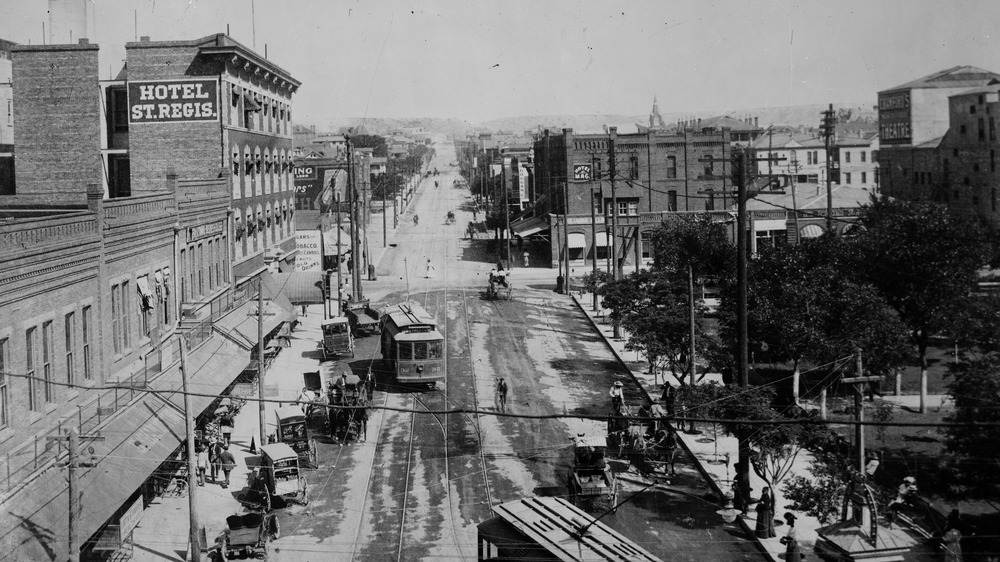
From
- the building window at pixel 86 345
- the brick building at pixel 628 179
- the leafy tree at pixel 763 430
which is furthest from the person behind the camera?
the brick building at pixel 628 179

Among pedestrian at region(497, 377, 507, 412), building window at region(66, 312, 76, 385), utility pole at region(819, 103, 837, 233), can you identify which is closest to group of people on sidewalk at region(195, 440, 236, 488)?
building window at region(66, 312, 76, 385)

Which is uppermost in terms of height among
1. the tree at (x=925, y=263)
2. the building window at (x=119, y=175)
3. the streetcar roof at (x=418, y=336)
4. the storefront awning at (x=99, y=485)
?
the building window at (x=119, y=175)

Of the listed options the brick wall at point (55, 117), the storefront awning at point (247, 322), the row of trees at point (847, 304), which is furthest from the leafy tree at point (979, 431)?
the brick wall at point (55, 117)

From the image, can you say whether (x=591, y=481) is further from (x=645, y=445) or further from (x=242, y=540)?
(x=242, y=540)

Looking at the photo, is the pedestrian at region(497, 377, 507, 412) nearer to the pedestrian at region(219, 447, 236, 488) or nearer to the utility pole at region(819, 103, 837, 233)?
the pedestrian at region(219, 447, 236, 488)

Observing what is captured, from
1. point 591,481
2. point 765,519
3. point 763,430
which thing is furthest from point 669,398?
point 765,519

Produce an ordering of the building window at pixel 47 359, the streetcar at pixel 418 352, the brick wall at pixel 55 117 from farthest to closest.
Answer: the brick wall at pixel 55 117
the streetcar at pixel 418 352
the building window at pixel 47 359

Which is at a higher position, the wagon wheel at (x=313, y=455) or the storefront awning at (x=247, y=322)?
the storefront awning at (x=247, y=322)

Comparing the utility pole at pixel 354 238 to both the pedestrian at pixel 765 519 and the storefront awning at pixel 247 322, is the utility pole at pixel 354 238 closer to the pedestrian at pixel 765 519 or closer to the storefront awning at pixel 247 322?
the storefront awning at pixel 247 322
